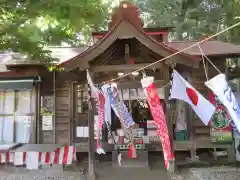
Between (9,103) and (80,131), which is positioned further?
(9,103)

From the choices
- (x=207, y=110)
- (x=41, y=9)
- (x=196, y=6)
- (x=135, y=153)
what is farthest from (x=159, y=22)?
(x=41, y=9)

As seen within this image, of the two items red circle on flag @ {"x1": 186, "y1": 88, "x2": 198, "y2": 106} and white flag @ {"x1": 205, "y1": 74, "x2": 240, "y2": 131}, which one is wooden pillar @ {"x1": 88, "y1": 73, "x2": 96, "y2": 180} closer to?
red circle on flag @ {"x1": 186, "y1": 88, "x2": 198, "y2": 106}

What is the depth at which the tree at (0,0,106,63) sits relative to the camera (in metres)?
4.67

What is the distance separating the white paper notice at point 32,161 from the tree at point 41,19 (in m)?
4.01

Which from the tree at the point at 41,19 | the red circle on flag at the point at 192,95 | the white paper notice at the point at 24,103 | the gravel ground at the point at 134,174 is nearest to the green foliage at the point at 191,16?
the white paper notice at the point at 24,103

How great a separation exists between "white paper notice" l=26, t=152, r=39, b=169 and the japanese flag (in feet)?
15.9

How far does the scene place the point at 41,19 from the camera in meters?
5.13

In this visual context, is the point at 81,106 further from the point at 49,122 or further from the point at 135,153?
the point at 135,153

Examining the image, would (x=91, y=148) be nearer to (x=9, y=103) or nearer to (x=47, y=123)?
(x=47, y=123)

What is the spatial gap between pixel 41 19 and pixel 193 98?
11.8ft

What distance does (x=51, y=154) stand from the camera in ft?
28.5

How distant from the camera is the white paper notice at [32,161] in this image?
28.2 ft

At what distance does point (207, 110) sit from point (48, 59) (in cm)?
418

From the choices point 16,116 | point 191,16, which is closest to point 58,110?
point 16,116
